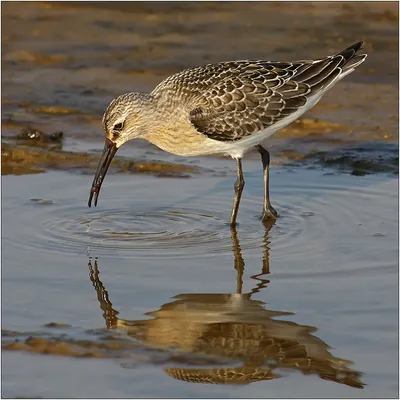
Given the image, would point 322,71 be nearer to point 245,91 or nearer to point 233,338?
Result: point 245,91

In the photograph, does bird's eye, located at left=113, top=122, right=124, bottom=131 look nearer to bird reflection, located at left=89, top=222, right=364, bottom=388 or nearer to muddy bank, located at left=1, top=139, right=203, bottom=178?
muddy bank, located at left=1, top=139, right=203, bottom=178

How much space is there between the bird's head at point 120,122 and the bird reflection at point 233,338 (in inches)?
84.6

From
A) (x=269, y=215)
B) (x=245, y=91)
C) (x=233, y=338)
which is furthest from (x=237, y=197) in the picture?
(x=233, y=338)

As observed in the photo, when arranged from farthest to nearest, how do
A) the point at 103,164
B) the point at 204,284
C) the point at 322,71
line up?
the point at 322,71 < the point at 103,164 < the point at 204,284

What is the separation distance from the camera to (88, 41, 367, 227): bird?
11375 millimetres

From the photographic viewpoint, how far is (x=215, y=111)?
37.2 feet

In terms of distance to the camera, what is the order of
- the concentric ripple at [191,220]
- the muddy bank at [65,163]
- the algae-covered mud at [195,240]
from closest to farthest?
the algae-covered mud at [195,240] → the concentric ripple at [191,220] → the muddy bank at [65,163]

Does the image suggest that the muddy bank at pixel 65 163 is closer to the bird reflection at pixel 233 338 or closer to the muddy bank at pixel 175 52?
the muddy bank at pixel 175 52

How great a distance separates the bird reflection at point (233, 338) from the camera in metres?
7.72

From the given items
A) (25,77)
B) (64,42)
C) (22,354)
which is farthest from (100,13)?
(22,354)

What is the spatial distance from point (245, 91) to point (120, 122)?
4.55ft

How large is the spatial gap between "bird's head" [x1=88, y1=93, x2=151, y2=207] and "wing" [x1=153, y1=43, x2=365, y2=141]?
1.39 ft

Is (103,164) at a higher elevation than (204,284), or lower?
higher

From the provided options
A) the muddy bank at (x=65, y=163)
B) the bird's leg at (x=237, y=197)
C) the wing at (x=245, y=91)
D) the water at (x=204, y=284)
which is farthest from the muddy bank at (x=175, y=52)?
the bird's leg at (x=237, y=197)
